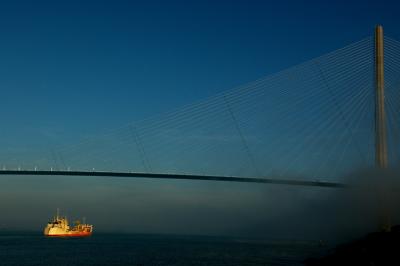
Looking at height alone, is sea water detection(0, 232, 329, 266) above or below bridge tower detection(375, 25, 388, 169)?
below

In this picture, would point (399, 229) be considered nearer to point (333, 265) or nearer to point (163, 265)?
point (333, 265)

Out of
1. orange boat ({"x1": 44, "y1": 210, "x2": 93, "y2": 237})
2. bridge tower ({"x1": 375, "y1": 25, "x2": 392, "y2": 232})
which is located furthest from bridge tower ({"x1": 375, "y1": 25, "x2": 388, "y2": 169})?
orange boat ({"x1": 44, "y1": 210, "x2": 93, "y2": 237})

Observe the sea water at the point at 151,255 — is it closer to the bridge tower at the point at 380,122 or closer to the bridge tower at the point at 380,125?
the bridge tower at the point at 380,122

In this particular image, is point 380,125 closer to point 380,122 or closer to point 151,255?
point 380,122

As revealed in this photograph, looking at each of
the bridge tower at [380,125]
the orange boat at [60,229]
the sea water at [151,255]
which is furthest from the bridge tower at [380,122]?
the orange boat at [60,229]

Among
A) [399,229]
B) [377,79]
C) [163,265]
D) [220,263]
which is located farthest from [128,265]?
[377,79]

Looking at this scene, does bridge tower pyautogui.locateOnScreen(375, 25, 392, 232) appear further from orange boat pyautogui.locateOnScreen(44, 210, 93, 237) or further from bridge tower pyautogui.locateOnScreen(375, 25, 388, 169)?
orange boat pyautogui.locateOnScreen(44, 210, 93, 237)

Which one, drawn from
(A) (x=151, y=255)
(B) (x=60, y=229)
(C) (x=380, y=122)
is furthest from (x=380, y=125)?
(B) (x=60, y=229)

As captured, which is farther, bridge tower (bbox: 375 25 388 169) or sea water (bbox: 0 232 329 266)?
sea water (bbox: 0 232 329 266)

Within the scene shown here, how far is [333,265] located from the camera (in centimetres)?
3228

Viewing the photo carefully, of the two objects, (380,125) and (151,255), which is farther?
(151,255)

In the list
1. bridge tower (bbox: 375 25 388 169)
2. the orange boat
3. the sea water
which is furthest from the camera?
the orange boat

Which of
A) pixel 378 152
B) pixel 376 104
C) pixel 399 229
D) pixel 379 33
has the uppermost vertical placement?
pixel 379 33

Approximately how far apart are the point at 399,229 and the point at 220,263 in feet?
52.9
